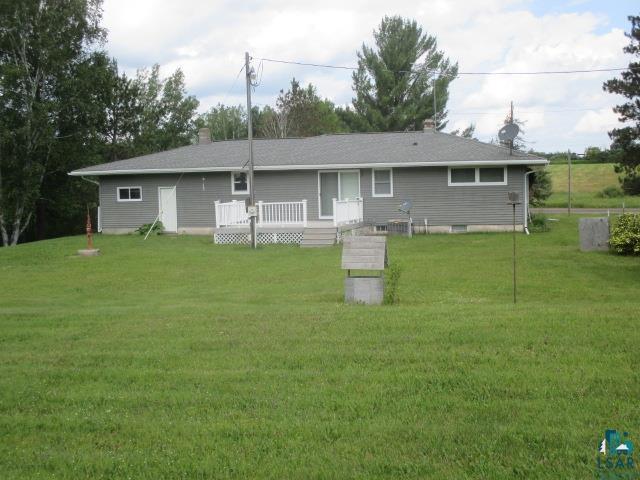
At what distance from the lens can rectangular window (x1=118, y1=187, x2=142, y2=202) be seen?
26812 mm

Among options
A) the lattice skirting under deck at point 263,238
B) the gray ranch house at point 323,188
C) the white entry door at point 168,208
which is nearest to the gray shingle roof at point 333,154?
the gray ranch house at point 323,188

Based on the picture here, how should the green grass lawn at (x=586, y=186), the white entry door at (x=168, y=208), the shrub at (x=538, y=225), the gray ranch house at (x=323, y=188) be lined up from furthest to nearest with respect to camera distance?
1. the green grass lawn at (x=586, y=186)
2. the white entry door at (x=168, y=208)
3. the shrub at (x=538, y=225)
4. the gray ranch house at (x=323, y=188)

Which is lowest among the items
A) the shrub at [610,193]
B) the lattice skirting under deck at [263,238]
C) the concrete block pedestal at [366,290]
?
the concrete block pedestal at [366,290]

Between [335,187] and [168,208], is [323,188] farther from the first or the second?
[168,208]

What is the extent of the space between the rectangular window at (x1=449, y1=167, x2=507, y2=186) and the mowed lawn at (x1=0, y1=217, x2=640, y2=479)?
41.5ft

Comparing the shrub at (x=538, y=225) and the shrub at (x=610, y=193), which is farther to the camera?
the shrub at (x=610, y=193)

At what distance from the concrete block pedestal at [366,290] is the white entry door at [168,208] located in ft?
55.9

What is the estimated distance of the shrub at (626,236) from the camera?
16609 millimetres

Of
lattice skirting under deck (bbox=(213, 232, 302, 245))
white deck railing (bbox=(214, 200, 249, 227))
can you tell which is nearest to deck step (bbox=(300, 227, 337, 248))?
lattice skirting under deck (bbox=(213, 232, 302, 245))

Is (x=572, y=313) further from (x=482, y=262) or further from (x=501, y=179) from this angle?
(x=501, y=179)

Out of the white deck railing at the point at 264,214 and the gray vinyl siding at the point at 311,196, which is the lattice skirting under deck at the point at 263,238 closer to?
the white deck railing at the point at 264,214

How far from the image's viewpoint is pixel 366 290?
10.4m

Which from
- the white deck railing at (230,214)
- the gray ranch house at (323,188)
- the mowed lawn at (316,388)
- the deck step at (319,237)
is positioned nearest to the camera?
the mowed lawn at (316,388)

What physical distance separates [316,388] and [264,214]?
1812 centimetres
